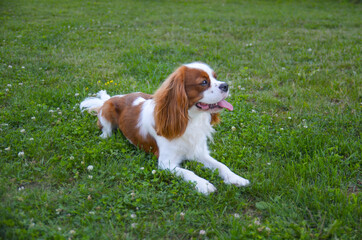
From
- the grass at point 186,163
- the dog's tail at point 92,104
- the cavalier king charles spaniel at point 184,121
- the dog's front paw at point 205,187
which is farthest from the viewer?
the dog's tail at point 92,104

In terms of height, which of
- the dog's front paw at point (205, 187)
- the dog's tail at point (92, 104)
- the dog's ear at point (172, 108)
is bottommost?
the dog's front paw at point (205, 187)

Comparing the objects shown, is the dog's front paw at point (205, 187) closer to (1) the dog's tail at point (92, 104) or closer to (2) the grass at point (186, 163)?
(2) the grass at point (186, 163)

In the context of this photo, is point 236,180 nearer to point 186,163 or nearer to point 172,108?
point 186,163

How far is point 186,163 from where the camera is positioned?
3322 mm

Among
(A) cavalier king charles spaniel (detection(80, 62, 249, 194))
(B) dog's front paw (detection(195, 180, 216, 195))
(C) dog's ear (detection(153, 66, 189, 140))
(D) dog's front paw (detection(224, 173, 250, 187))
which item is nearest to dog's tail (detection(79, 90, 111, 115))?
(A) cavalier king charles spaniel (detection(80, 62, 249, 194))

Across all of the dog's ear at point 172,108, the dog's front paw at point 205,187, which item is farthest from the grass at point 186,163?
the dog's ear at point 172,108

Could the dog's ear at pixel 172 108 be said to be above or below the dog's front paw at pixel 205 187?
above

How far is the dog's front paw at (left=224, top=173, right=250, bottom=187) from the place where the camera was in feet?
9.38

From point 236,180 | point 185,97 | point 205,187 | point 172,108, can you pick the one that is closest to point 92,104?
point 172,108

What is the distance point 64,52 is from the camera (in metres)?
6.66

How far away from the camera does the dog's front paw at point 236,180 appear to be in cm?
286

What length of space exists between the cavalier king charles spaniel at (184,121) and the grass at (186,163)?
0.41 ft

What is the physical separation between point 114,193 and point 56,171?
26.9 inches

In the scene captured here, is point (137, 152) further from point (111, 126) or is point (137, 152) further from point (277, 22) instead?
point (277, 22)
